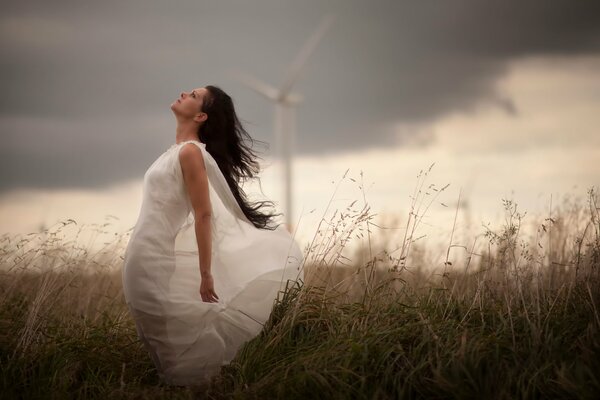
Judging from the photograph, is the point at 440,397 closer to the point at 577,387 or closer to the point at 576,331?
the point at 577,387

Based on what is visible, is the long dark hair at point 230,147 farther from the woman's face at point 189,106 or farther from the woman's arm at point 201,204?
the woman's arm at point 201,204

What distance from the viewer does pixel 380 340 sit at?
4.66 m

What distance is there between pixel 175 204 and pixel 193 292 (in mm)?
668

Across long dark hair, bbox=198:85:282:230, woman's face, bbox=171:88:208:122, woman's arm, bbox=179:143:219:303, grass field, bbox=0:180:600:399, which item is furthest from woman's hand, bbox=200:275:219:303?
woman's face, bbox=171:88:208:122

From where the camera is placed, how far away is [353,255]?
9.34m

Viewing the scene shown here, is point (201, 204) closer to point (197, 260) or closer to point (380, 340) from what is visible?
point (197, 260)

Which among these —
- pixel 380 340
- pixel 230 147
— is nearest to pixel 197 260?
pixel 230 147

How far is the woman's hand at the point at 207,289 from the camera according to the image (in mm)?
4770

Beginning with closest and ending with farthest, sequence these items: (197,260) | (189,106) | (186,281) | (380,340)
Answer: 1. (380,340)
2. (186,281)
3. (197,260)
4. (189,106)

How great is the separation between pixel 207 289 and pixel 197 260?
0.36m

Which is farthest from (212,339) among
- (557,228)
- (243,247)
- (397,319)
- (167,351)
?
(557,228)

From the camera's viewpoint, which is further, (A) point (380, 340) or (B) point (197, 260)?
(B) point (197, 260)

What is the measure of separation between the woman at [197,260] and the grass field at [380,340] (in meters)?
0.18

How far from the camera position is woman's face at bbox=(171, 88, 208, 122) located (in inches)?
207
